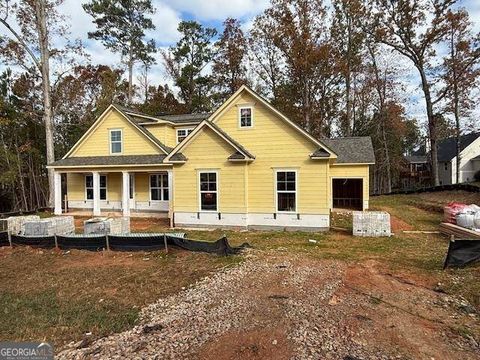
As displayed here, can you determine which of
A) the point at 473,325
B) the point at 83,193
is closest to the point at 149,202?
the point at 83,193

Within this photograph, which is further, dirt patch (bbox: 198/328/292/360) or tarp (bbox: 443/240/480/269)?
tarp (bbox: 443/240/480/269)

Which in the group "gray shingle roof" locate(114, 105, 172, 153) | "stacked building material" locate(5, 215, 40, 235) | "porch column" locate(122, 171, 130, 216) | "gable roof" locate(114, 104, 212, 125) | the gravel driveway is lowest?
the gravel driveway

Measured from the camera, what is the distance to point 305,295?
6.97 metres

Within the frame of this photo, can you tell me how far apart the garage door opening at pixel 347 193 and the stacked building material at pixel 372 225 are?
945 cm

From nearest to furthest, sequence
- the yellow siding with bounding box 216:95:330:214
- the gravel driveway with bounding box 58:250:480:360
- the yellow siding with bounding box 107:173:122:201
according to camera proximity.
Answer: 1. the gravel driveway with bounding box 58:250:480:360
2. the yellow siding with bounding box 216:95:330:214
3. the yellow siding with bounding box 107:173:122:201

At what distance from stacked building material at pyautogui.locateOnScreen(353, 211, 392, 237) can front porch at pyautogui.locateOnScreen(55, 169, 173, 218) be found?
36.5 ft

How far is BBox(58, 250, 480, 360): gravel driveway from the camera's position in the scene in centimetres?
477

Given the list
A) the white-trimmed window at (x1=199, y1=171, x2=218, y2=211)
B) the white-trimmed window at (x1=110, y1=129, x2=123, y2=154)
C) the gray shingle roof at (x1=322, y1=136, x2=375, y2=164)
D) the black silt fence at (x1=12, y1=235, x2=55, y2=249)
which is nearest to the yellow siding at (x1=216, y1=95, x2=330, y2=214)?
the white-trimmed window at (x1=199, y1=171, x2=218, y2=211)

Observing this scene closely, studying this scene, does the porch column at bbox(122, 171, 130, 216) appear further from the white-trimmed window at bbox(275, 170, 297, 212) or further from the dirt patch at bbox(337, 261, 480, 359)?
the dirt patch at bbox(337, 261, 480, 359)

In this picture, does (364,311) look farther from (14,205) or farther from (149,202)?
(14,205)

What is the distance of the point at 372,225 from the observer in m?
13.3

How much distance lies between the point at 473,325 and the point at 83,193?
876 inches

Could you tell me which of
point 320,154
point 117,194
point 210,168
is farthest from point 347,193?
point 117,194

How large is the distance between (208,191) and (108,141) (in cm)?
907
